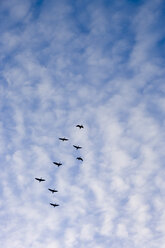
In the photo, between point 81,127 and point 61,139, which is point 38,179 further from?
point 81,127

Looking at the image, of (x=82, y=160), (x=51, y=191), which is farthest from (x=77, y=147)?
(x=51, y=191)

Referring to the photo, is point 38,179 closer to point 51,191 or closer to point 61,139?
point 51,191

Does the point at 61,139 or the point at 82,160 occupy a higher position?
the point at 61,139

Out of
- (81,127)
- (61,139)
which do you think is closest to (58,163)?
(61,139)

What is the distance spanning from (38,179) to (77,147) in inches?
559

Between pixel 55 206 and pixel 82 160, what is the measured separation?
15.2m

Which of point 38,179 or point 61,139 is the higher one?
point 61,139

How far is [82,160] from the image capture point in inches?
2881

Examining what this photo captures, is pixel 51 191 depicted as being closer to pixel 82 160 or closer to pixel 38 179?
pixel 38 179

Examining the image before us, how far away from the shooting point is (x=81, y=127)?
232 feet

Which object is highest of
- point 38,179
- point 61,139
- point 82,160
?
point 61,139

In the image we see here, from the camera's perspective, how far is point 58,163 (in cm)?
7156

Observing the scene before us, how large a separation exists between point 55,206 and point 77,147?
18139 mm

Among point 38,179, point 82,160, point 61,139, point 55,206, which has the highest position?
point 61,139
